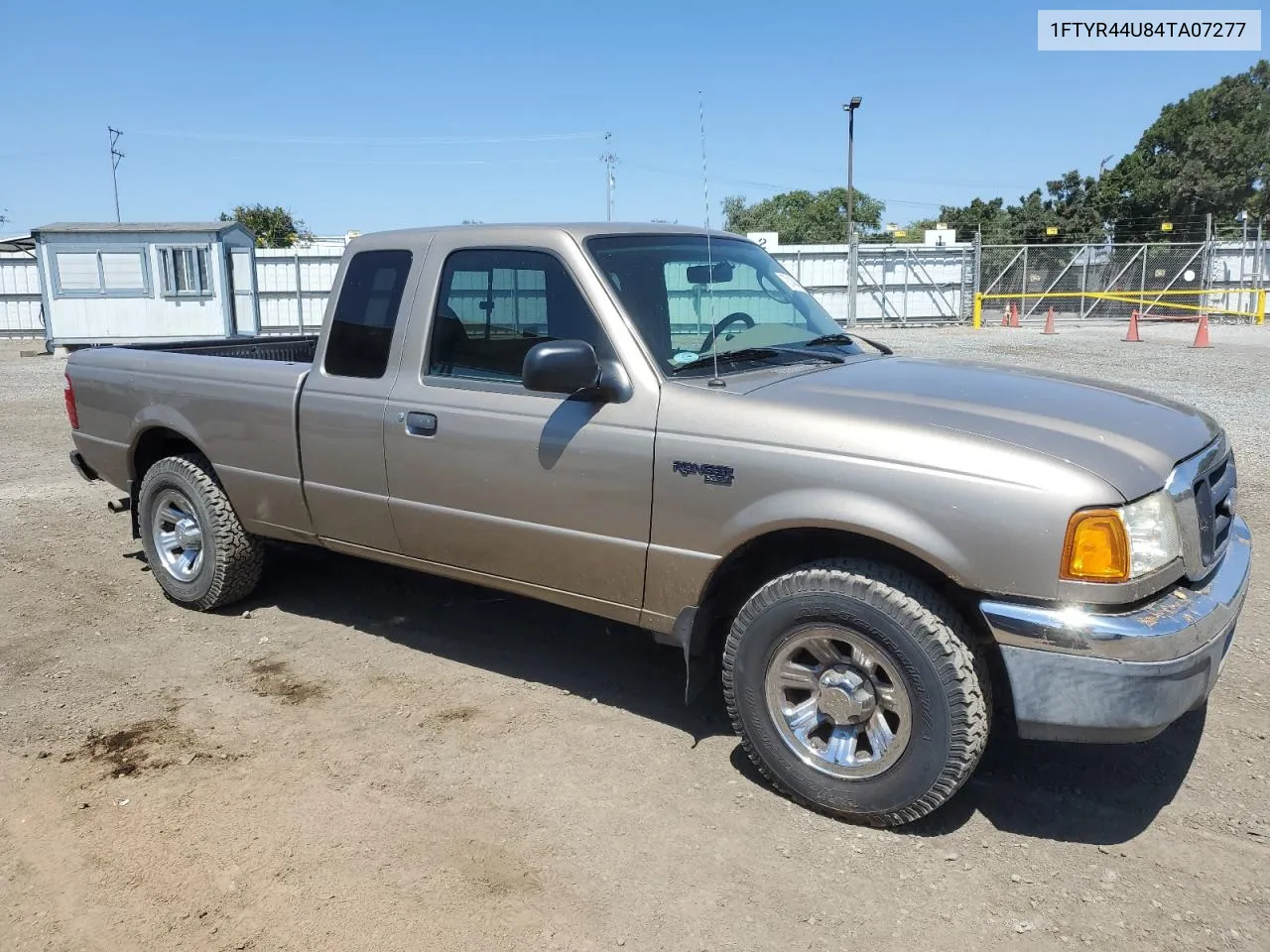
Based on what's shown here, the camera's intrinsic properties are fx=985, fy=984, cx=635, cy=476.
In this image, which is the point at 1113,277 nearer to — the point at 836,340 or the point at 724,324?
the point at 836,340

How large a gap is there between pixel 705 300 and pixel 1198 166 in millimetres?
62707

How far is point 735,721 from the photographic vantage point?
3457mm

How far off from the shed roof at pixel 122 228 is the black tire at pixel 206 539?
17765mm

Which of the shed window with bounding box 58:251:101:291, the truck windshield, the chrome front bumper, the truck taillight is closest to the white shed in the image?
the shed window with bounding box 58:251:101:291

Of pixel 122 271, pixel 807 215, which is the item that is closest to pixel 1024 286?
pixel 122 271

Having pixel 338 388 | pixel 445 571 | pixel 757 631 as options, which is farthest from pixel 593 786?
pixel 338 388

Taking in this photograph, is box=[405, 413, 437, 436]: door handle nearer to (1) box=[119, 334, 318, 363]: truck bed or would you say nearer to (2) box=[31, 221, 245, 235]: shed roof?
(1) box=[119, 334, 318, 363]: truck bed

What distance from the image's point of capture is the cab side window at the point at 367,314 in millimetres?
4324

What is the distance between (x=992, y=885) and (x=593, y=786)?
1.34 meters

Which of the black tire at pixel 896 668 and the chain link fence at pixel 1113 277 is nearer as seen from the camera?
the black tire at pixel 896 668

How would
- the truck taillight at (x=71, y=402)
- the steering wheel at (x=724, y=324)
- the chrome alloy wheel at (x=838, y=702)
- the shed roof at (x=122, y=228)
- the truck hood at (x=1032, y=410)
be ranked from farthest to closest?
the shed roof at (x=122, y=228) < the truck taillight at (x=71, y=402) < the steering wheel at (x=724, y=324) < the chrome alloy wheel at (x=838, y=702) < the truck hood at (x=1032, y=410)

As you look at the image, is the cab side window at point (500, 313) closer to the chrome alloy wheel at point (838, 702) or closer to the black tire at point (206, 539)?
the chrome alloy wheel at point (838, 702)

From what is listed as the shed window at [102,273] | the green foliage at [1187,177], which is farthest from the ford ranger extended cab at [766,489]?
the green foliage at [1187,177]

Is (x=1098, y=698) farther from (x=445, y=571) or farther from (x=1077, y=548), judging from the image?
(x=445, y=571)
